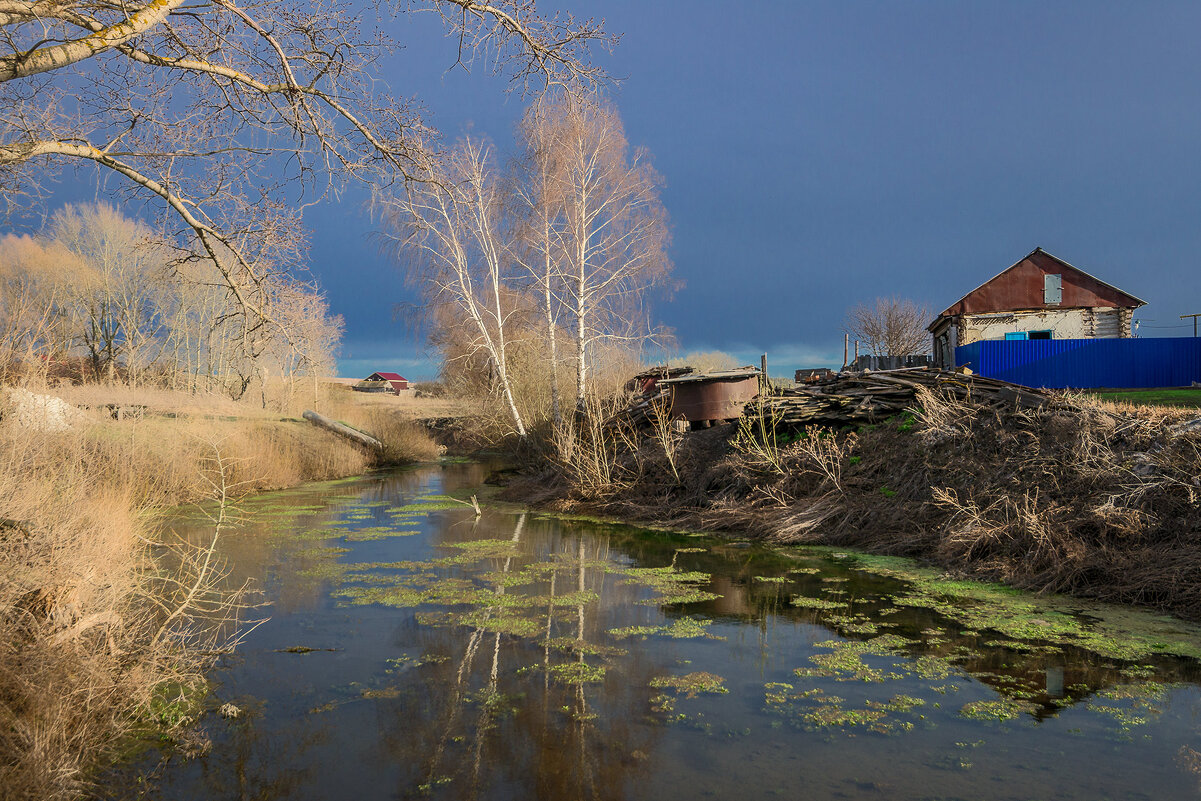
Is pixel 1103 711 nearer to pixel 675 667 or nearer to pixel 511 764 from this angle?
pixel 675 667

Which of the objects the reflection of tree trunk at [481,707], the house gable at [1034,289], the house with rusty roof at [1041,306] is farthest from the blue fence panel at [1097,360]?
the reflection of tree trunk at [481,707]

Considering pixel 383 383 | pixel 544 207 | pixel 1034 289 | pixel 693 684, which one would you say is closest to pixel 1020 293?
pixel 1034 289

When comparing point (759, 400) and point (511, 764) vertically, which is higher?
point (759, 400)

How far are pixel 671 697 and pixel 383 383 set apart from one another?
79.2 metres

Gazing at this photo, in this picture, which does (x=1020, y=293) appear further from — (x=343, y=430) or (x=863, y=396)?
(x=343, y=430)

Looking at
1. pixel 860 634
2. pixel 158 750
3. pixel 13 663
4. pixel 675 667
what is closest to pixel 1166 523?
pixel 860 634

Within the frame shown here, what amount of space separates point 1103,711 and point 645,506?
8.14 metres

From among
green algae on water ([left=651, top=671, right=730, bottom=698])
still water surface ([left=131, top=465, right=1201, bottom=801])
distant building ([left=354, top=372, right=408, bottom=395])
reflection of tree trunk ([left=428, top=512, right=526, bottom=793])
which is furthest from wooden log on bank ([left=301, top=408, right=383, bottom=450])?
distant building ([left=354, top=372, right=408, bottom=395])

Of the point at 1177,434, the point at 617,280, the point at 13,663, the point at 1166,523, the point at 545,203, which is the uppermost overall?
the point at 545,203

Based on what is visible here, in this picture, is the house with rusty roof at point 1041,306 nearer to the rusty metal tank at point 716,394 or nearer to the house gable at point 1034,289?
the house gable at point 1034,289

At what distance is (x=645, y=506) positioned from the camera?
39.6 ft

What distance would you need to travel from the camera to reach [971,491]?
8492mm

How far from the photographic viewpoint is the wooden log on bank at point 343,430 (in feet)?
68.8

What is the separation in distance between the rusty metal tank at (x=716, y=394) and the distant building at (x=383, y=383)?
6162cm
